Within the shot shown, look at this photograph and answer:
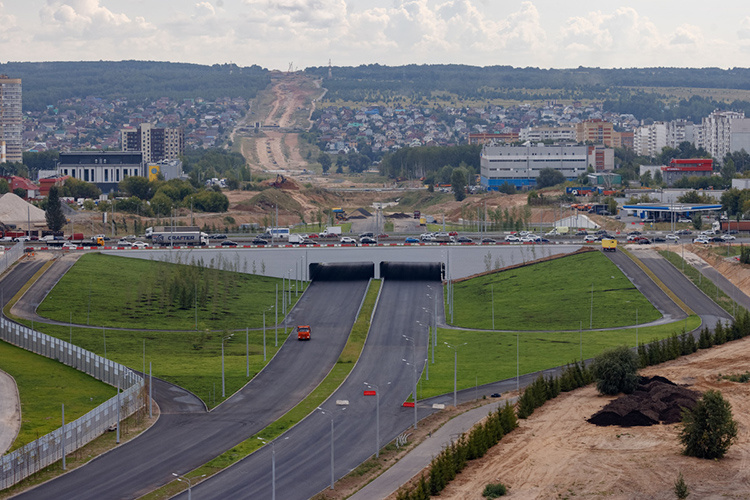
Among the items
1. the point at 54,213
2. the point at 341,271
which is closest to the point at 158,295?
the point at 341,271

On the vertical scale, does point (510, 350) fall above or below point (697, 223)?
below

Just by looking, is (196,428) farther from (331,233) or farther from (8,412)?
(331,233)

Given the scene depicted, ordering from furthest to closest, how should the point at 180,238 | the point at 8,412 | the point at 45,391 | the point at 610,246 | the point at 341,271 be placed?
1. the point at 180,238
2. the point at 341,271
3. the point at 610,246
4. the point at 45,391
5. the point at 8,412

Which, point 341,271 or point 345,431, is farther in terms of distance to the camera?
point 341,271

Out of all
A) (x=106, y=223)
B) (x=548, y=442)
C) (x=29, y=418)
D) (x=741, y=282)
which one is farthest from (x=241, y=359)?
(x=106, y=223)

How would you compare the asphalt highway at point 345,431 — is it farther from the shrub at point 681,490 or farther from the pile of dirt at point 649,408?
the shrub at point 681,490

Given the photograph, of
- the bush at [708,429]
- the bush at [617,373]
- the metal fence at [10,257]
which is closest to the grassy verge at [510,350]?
the bush at [617,373]
